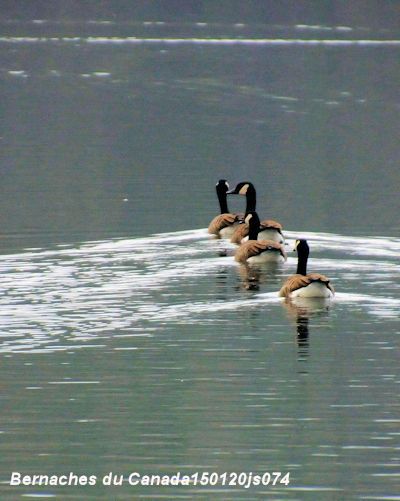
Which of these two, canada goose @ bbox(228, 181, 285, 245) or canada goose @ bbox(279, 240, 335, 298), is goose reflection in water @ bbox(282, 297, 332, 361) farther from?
canada goose @ bbox(228, 181, 285, 245)

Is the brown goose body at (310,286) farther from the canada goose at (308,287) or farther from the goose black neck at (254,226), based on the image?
the goose black neck at (254,226)

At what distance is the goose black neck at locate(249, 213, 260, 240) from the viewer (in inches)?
1099

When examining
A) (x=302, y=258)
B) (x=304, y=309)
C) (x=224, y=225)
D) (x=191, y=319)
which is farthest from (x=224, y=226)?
(x=191, y=319)

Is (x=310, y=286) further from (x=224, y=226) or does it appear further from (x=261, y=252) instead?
(x=224, y=226)

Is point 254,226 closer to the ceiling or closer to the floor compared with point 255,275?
closer to the ceiling

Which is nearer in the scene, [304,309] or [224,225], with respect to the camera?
[304,309]

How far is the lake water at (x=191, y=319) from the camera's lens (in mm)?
15297

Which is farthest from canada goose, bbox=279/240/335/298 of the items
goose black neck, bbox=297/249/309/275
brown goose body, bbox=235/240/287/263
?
brown goose body, bbox=235/240/287/263

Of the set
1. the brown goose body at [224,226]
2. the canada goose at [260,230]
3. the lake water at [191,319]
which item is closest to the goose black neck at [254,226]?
the canada goose at [260,230]

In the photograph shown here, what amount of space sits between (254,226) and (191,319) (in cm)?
642

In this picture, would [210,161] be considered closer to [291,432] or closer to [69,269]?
[69,269]

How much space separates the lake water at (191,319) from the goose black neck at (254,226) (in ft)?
1.90

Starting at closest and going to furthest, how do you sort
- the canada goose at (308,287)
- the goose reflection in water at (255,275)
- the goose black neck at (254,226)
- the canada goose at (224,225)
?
the canada goose at (308,287)
the goose reflection in water at (255,275)
the goose black neck at (254,226)
the canada goose at (224,225)

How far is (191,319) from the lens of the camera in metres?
21.8
